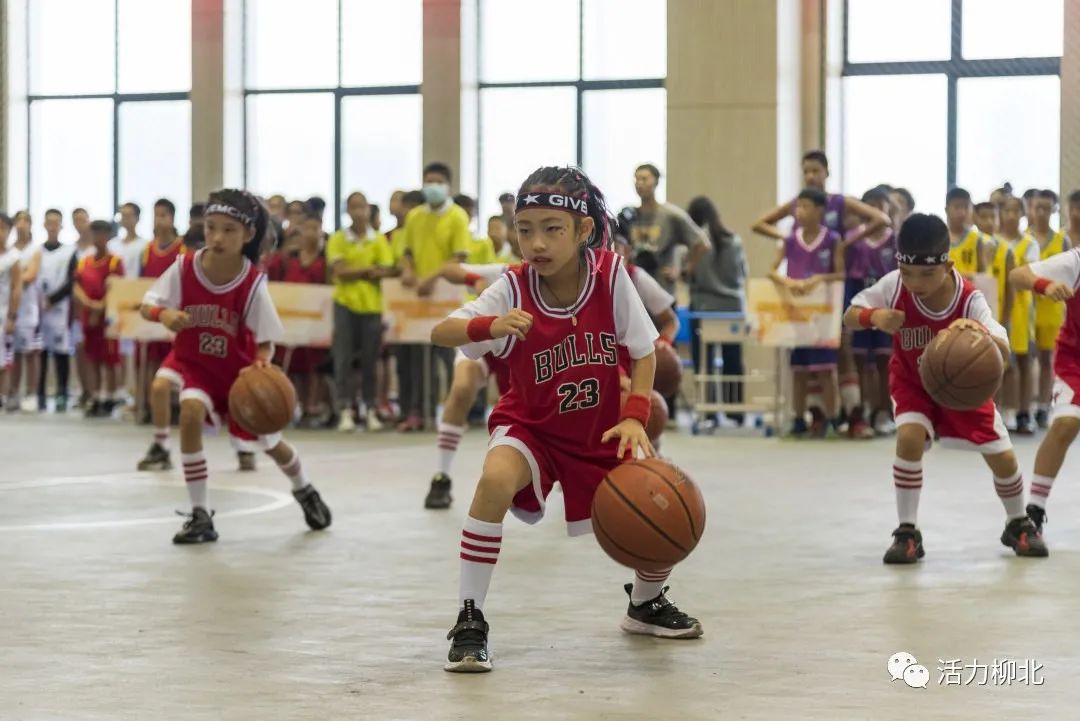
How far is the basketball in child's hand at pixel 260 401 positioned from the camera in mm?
7551

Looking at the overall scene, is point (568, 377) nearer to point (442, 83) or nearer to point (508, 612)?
point (508, 612)

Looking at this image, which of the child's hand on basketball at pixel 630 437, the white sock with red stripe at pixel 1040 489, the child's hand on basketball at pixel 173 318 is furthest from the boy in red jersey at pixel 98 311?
the child's hand on basketball at pixel 630 437

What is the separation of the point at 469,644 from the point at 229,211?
3.49m

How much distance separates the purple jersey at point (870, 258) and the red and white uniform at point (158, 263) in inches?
219

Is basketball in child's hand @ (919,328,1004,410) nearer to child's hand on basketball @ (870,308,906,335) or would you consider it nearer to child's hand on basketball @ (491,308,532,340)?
child's hand on basketball @ (870,308,906,335)

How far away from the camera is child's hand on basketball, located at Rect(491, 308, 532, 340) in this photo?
197 inches

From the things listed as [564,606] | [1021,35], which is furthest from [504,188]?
[564,606]

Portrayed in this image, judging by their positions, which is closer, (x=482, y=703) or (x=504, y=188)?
(x=482, y=703)

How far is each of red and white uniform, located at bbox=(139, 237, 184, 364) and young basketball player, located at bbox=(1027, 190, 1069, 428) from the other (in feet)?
23.3

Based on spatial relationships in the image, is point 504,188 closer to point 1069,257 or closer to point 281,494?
point 281,494

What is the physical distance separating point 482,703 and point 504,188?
1619 centimetres

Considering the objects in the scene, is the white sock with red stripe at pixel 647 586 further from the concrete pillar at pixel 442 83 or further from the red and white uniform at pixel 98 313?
the concrete pillar at pixel 442 83

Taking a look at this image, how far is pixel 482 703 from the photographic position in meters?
4.41

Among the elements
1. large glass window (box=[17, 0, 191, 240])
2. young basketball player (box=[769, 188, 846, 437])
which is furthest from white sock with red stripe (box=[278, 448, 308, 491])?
large glass window (box=[17, 0, 191, 240])
